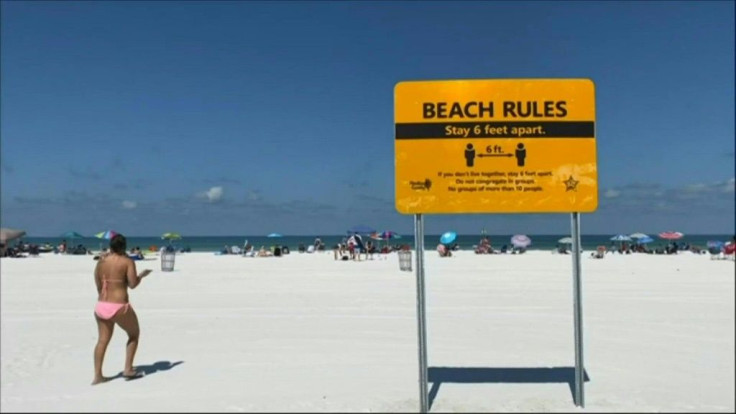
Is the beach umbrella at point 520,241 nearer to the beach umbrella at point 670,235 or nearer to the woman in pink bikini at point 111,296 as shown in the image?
the beach umbrella at point 670,235

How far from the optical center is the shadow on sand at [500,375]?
7.20m

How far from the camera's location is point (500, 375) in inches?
293

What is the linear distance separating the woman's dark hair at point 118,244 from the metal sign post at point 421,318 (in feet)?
11.1

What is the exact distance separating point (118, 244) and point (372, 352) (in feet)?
12.3

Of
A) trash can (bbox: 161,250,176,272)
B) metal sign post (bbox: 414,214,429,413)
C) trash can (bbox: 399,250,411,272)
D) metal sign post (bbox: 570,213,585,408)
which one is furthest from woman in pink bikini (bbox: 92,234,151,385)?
trash can (bbox: 161,250,176,272)

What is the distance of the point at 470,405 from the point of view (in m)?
6.27

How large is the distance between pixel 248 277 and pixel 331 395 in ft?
55.9

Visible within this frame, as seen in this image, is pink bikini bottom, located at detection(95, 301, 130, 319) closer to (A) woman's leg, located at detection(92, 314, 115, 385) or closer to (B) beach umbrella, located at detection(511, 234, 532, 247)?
(A) woman's leg, located at detection(92, 314, 115, 385)

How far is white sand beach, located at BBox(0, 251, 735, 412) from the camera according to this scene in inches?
254

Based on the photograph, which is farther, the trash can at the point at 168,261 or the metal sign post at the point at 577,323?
the trash can at the point at 168,261

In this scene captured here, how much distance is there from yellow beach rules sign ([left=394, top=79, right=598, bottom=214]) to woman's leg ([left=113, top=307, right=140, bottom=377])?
11.1 ft

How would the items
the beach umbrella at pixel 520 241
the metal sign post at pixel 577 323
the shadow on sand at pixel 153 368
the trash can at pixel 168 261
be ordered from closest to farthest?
1. the metal sign post at pixel 577 323
2. the shadow on sand at pixel 153 368
3. the trash can at pixel 168 261
4. the beach umbrella at pixel 520 241

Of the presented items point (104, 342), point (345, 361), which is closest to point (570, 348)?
point (345, 361)

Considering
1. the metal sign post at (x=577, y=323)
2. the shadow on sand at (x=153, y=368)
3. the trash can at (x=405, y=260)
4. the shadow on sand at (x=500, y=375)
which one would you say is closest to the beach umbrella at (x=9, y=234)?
the trash can at (x=405, y=260)
